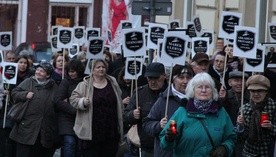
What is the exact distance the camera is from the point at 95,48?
15.0 metres

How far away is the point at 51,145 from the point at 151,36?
136 inches

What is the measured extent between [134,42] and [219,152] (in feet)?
15.8

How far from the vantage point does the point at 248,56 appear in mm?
12609

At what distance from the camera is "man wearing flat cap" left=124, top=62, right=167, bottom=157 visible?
466 inches

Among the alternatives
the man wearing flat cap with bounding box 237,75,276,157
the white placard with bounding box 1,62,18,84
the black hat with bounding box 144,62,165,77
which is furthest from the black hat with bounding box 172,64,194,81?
the white placard with bounding box 1,62,18,84

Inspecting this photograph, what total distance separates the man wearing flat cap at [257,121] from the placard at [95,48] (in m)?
4.03

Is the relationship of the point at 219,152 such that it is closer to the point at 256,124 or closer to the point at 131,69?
the point at 256,124

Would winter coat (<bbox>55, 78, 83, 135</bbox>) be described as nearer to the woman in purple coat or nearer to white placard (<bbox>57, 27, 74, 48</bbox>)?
the woman in purple coat

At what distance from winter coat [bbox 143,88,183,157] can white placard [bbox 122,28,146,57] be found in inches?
128

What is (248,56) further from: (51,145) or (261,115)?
(51,145)

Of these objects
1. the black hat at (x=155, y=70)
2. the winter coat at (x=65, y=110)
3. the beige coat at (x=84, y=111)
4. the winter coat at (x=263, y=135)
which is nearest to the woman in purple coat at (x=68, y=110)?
the winter coat at (x=65, y=110)

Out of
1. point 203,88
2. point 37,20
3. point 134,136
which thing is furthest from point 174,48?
point 37,20

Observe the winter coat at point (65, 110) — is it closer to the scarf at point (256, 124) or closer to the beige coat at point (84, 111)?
the beige coat at point (84, 111)

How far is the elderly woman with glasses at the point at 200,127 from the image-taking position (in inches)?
374
